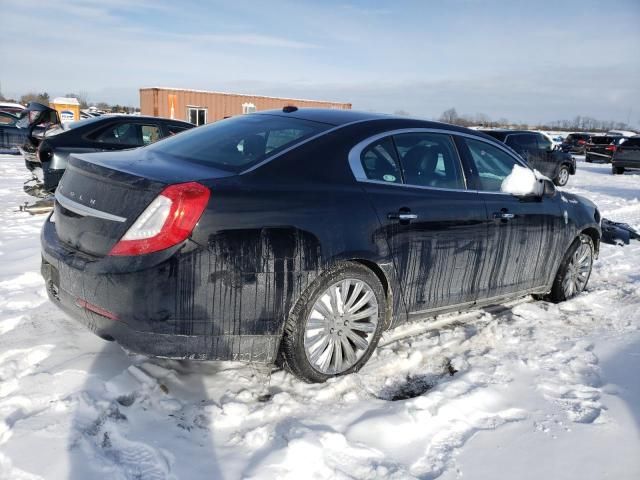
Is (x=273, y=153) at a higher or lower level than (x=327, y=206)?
higher

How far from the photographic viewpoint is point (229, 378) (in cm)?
310

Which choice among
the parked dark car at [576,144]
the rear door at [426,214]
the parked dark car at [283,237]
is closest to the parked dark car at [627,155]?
the parked dark car at [576,144]

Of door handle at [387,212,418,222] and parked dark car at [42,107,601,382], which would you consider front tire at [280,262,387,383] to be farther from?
door handle at [387,212,418,222]

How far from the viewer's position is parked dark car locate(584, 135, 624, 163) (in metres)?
25.8

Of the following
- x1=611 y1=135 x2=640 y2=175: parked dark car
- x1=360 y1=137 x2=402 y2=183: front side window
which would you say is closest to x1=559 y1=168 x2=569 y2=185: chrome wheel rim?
x1=611 y1=135 x2=640 y2=175: parked dark car

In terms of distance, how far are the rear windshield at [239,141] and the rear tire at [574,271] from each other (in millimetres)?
2852

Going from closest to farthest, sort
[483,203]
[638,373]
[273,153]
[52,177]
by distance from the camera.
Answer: [273,153], [638,373], [483,203], [52,177]

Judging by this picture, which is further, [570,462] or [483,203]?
[483,203]

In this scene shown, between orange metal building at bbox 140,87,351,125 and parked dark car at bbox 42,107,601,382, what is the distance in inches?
882

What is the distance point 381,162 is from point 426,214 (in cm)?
44

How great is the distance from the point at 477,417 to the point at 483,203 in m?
1.62

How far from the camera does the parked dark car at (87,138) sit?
7027mm

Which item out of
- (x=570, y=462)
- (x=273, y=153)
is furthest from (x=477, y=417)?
(x=273, y=153)

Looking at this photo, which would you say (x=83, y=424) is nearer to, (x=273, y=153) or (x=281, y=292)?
(x=281, y=292)
